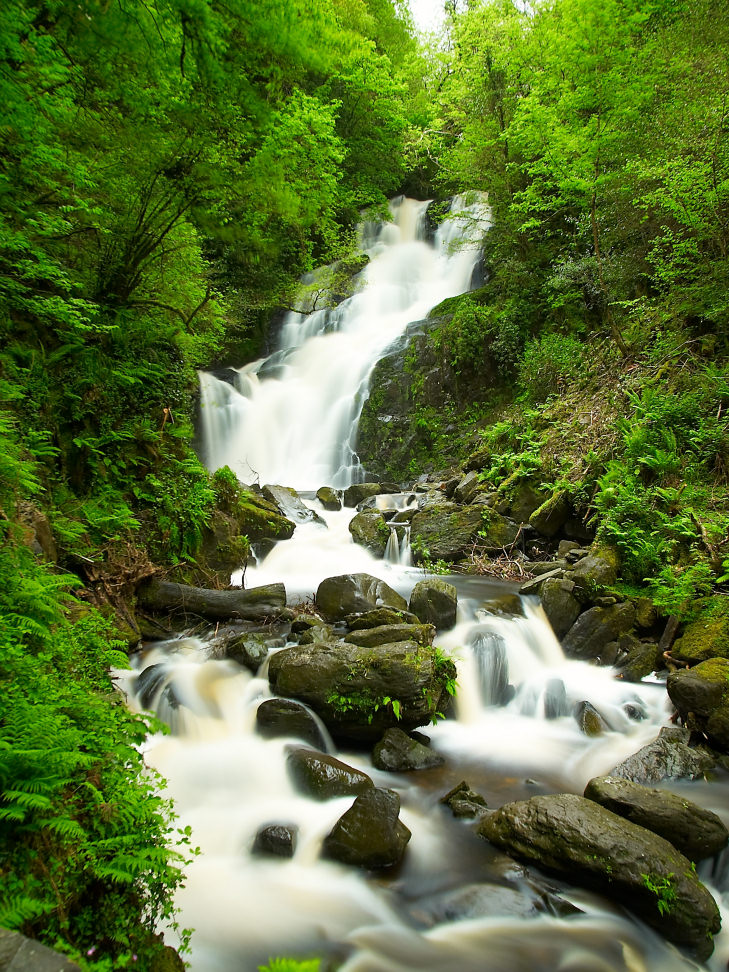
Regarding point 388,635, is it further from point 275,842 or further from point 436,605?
point 275,842

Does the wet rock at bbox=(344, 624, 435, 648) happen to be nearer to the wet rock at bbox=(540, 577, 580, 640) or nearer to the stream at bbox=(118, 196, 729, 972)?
the stream at bbox=(118, 196, 729, 972)

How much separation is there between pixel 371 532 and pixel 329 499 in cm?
248

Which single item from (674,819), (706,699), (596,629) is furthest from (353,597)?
(674,819)

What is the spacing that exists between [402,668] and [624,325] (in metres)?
9.84

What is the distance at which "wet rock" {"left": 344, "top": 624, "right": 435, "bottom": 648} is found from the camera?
217 inches

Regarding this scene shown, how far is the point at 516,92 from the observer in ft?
46.6

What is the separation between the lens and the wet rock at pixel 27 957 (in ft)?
4.61

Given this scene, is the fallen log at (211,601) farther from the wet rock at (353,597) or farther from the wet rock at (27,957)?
the wet rock at (27,957)

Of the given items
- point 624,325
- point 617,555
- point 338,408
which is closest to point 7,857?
point 617,555

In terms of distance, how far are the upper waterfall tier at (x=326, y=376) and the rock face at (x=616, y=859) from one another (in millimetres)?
11061

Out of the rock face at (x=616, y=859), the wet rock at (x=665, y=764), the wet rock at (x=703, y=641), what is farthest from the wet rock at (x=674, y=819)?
the wet rock at (x=703, y=641)

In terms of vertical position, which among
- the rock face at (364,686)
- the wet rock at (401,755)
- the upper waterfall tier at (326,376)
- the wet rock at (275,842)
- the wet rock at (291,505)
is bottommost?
the wet rock at (275,842)

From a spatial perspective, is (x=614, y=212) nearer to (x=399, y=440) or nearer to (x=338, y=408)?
(x=399, y=440)

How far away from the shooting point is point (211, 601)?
6.75 metres
